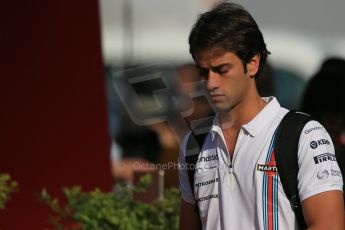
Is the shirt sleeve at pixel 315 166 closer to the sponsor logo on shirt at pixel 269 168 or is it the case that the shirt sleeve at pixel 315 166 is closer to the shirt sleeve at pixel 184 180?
the sponsor logo on shirt at pixel 269 168

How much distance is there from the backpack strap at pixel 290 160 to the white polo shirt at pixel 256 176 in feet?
0.05

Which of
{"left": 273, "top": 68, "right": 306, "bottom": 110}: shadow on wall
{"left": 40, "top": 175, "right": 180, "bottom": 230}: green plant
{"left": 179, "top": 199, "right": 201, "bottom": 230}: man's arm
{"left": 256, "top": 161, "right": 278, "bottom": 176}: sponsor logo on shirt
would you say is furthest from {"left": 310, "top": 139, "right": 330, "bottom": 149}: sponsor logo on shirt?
{"left": 273, "top": 68, "right": 306, "bottom": 110}: shadow on wall

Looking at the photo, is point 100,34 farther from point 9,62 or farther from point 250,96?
point 250,96

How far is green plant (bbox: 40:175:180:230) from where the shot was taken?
4457 mm

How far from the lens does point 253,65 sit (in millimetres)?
2773

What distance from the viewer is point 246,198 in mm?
2627

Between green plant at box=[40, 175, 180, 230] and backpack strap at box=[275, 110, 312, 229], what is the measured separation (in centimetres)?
195

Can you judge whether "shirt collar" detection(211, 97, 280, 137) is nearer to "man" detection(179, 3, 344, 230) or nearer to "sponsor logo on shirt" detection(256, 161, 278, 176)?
"man" detection(179, 3, 344, 230)

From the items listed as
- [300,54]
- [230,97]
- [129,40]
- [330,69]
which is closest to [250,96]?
[230,97]

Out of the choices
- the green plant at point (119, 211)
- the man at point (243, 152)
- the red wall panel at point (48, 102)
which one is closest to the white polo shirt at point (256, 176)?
the man at point (243, 152)

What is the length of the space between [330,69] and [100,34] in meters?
1.82

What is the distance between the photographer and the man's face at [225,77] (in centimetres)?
272

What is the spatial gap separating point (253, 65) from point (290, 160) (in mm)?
386

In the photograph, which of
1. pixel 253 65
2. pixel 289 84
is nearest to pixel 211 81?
pixel 253 65
